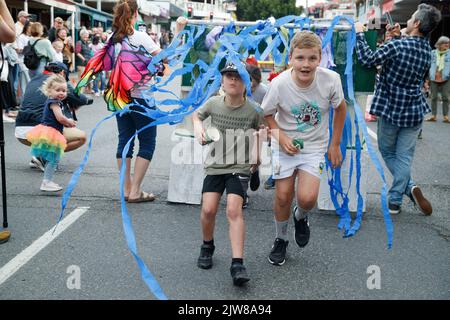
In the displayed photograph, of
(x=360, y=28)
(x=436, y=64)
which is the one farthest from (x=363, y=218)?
(x=436, y=64)

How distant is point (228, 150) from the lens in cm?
397

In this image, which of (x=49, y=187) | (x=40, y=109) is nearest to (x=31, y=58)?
(x=40, y=109)

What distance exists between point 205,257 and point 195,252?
0.32m

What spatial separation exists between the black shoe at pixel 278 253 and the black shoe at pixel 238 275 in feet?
1.68

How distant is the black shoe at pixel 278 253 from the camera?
409 cm

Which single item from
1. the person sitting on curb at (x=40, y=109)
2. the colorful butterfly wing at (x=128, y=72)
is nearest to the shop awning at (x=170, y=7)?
the person sitting on curb at (x=40, y=109)

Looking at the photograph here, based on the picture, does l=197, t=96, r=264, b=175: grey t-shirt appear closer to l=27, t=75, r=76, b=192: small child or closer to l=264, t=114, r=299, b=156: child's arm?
l=264, t=114, r=299, b=156: child's arm

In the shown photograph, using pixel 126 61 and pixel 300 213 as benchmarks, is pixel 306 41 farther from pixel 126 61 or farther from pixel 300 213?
pixel 126 61

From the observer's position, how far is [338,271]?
3986 mm

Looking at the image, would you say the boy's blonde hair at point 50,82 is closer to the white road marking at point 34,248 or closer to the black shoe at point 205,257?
the white road marking at point 34,248

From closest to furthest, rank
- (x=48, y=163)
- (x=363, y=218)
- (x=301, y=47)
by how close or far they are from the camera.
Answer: (x=301, y=47) < (x=363, y=218) < (x=48, y=163)

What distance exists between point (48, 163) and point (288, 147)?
126 inches
